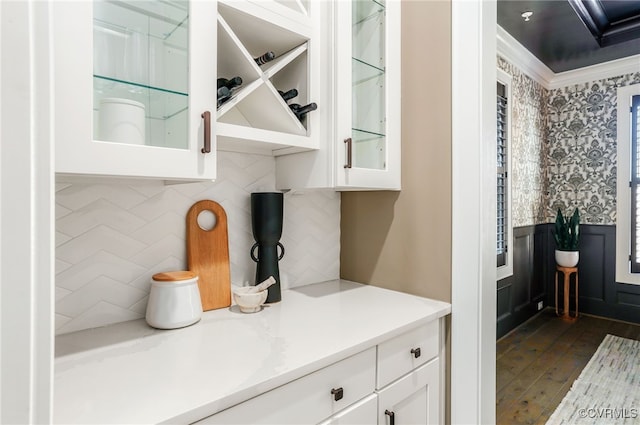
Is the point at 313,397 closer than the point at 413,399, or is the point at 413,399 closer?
the point at 313,397

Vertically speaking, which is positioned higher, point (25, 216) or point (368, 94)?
point (368, 94)

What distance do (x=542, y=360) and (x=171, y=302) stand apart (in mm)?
3156

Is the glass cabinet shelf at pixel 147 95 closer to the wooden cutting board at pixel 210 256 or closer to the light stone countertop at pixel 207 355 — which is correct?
the wooden cutting board at pixel 210 256

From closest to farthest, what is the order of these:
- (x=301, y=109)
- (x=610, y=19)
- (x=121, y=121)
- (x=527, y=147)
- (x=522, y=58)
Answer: (x=121, y=121) → (x=301, y=109) → (x=610, y=19) → (x=522, y=58) → (x=527, y=147)

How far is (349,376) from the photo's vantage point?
39.7 inches

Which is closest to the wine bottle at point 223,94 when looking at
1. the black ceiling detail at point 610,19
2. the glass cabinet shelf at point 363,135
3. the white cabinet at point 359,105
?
the white cabinet at point 359,105

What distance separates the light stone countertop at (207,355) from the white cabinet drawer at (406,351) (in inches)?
1.8

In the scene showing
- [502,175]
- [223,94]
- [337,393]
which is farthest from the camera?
[502,175]

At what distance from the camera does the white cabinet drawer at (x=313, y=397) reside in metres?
0.80

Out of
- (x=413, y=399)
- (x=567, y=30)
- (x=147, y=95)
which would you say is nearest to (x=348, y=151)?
(x=147, y=95)

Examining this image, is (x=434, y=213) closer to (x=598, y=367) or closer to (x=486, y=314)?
(x=486, y=314)

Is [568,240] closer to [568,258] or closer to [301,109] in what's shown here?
[568,258]

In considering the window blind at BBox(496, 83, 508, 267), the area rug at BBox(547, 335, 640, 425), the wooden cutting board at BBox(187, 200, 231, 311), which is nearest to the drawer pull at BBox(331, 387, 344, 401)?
the wooden cutting board at BBox(187, 200, 231, 311)

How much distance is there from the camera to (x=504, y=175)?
3.54 meters
